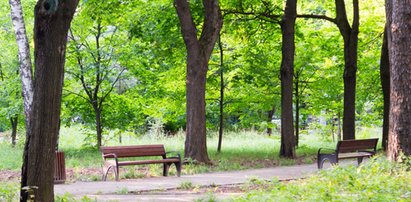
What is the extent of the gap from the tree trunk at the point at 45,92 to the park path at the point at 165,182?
2.62 m

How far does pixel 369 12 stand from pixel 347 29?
689cm

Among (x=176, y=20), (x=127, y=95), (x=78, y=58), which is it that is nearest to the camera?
(x=176, y=20)

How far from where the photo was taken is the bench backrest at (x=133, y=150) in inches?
553

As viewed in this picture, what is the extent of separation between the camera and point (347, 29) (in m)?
19.8

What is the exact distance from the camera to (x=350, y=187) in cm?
→ 881

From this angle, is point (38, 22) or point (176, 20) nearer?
point (38, 22)

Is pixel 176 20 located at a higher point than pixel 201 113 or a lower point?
higher

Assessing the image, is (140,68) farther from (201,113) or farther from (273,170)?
(273,170)

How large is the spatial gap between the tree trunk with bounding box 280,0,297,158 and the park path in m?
2.74

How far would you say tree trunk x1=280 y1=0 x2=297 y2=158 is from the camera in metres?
18.3

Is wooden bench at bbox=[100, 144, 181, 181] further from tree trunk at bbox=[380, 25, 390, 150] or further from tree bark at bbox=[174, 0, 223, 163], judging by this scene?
tree trunk at bbox=[380, 25, 390, 150]

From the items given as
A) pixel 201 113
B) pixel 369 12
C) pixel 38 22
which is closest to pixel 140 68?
pixel 201 113

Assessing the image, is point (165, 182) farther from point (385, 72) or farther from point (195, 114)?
point (385, 72)

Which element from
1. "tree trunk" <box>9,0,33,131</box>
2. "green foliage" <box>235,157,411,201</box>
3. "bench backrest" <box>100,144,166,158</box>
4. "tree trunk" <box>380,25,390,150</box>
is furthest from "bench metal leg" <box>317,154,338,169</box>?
"tree trunk" <box>9,0,33,131</box>
